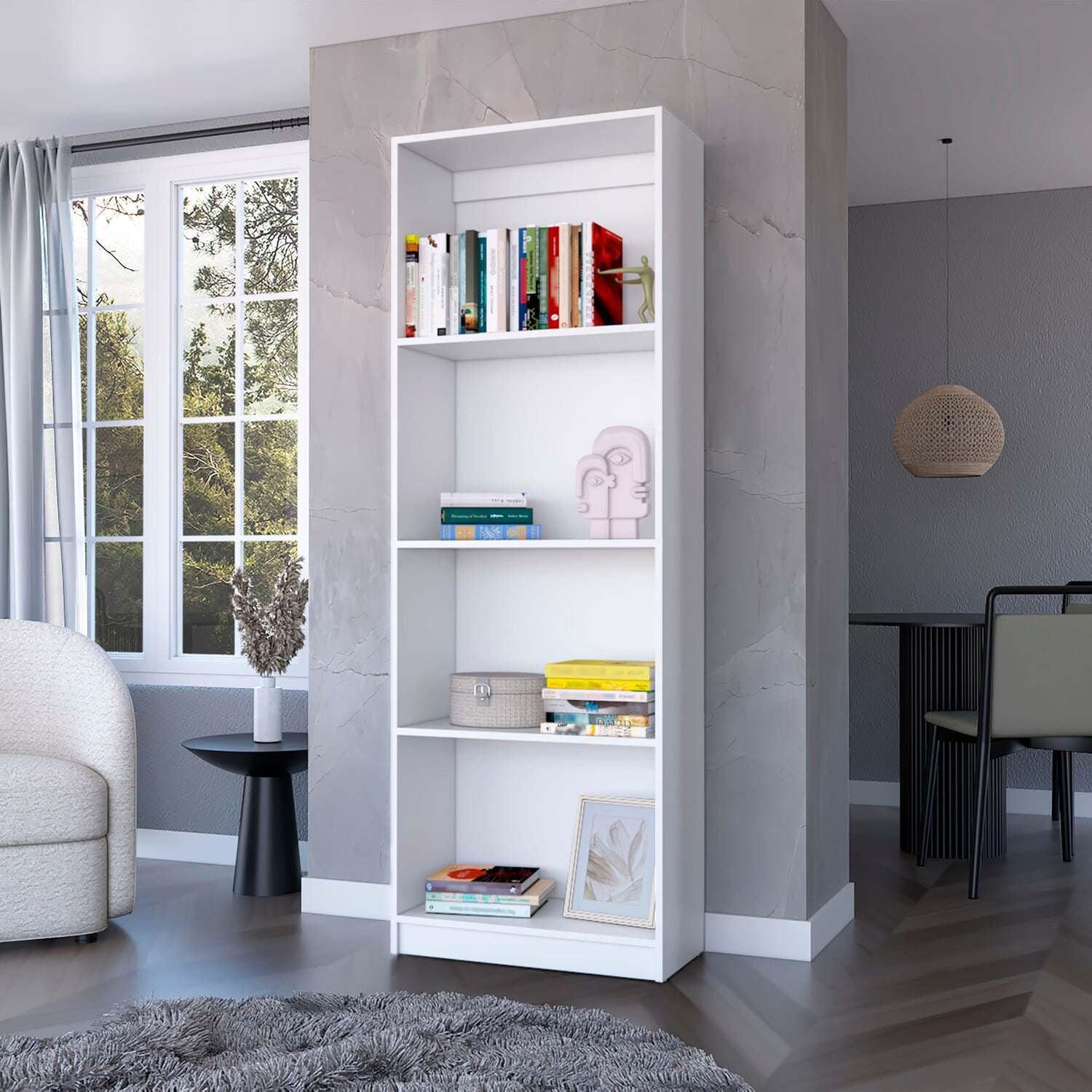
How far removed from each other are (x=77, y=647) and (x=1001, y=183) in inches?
161

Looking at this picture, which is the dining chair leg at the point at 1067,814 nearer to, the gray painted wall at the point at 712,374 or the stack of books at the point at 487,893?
the gray painted wall at the point at 712,374

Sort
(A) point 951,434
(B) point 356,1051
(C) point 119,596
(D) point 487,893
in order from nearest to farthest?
(B) point 356,1051
(D) point 487,893
(C) point 119,596
(A) point 951,434

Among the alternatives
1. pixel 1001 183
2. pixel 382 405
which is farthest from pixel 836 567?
pixel 1001 183

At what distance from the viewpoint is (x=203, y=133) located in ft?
15.0

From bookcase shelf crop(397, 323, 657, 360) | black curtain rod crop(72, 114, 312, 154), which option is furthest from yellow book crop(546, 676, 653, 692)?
black curtain rod crop(72, 114, 312, 154)

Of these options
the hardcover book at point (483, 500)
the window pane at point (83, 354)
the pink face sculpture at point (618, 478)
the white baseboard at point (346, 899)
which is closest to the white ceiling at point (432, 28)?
the window pane at point (83, 354)

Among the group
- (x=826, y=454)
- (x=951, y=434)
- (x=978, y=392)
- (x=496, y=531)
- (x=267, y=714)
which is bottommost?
(x=267, y=714)

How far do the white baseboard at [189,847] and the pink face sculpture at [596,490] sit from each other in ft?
5.88

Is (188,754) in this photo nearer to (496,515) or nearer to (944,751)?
(496,515)

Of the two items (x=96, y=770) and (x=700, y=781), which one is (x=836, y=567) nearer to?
(x=700, y=781)

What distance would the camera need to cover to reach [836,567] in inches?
146

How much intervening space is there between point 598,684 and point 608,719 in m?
0.09

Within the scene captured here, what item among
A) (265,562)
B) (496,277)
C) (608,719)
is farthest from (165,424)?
(608,719)

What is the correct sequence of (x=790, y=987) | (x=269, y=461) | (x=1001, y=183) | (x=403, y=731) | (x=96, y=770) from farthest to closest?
(x=1001, y=183)
(x=269, y=461)
(x=96, y=770)
(x=403, y=731)
(x=790, y=987)
